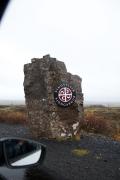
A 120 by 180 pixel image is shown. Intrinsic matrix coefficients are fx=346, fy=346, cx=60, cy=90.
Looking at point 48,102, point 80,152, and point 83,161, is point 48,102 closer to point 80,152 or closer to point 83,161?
point 80,152

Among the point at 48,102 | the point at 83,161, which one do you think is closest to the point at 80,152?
the point at 83,161

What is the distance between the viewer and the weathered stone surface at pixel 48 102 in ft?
42.9

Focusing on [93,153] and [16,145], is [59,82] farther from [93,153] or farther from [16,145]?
[16,145]

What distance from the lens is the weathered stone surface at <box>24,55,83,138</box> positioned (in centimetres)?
1306

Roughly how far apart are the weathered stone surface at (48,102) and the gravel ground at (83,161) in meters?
0.66

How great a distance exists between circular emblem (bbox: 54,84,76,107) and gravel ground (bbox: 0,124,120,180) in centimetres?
152

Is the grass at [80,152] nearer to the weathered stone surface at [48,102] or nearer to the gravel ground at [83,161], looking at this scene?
the gravel ground at [83,161]

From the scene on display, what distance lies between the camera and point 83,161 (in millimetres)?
9648

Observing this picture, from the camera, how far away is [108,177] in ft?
26.2

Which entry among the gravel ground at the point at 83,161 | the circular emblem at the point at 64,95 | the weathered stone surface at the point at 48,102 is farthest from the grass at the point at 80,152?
the circular emblem at the point at 64,95

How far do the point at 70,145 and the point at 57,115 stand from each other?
1462mm

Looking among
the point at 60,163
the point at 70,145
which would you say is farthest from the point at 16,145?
the point at 70,145

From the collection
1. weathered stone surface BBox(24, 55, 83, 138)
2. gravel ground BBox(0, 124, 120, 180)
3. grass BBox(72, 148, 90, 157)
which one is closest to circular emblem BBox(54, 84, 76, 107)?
weathered stone surface BBox(24, 55, 83, 138)

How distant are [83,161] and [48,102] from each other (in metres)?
3.86
